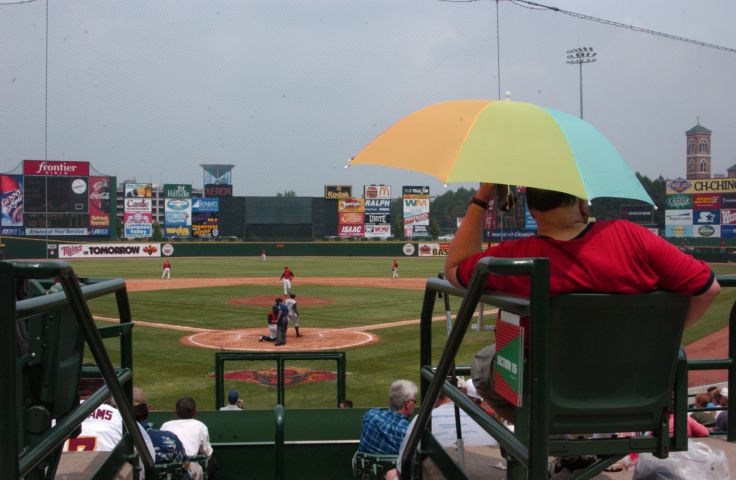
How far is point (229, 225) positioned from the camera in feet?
175

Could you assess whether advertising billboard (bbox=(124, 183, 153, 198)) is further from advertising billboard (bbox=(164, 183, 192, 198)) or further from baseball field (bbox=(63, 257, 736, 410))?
baseball field (bbox=(63, 257, 736, 410))

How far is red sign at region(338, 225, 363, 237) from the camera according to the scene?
2362 inches

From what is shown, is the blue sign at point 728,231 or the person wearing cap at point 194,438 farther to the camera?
the blue sign at point 728,231

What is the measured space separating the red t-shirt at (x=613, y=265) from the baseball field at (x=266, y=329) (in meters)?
9.25

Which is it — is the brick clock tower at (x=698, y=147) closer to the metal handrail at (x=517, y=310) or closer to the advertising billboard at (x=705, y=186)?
the metal handrail at (x=517, y=310)

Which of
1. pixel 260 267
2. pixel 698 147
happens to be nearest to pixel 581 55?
pixel 698 147

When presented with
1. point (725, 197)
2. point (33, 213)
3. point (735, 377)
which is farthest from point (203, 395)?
point (725, 197)

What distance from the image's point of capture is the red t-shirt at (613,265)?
6.64 feet

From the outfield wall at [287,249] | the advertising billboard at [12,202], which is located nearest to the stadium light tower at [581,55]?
the advertising billboard at [12,202]

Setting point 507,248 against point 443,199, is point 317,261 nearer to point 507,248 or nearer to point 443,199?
point 443,199

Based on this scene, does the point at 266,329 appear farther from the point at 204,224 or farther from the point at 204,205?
the point at 204,224

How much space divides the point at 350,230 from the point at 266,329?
4100cm

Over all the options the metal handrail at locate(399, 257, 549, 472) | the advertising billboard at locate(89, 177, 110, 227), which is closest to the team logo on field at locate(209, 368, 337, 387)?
the metal handrail at locate(399, 257, 549, 472)

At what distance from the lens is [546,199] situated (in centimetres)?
230
